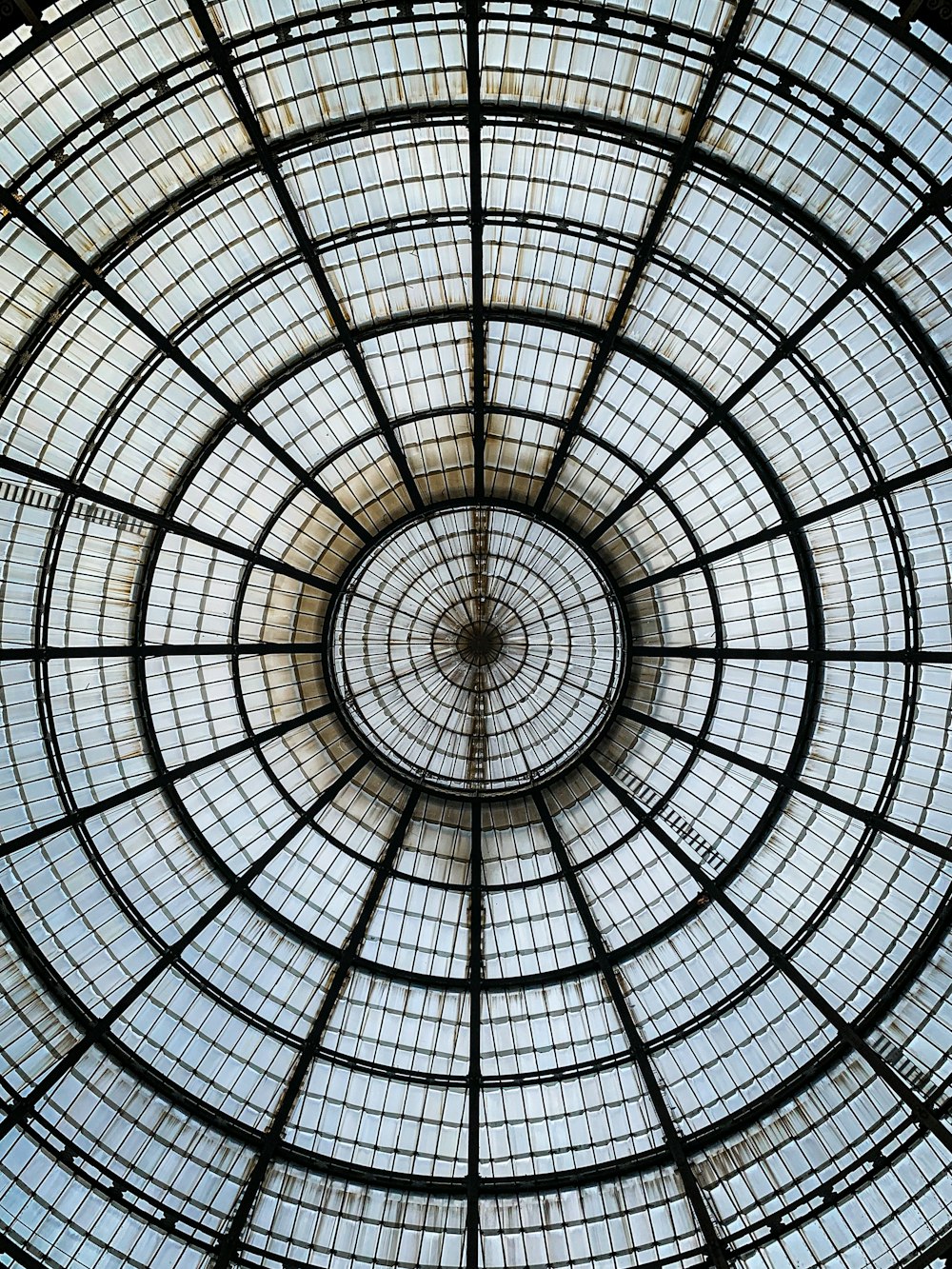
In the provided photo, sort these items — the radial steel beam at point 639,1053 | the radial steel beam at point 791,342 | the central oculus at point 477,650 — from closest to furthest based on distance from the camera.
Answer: the radial steel beam at point 791,342 → the radial steel beam at point 639,1053 → the central oculus at point 477,650

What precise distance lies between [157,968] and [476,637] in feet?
38.1

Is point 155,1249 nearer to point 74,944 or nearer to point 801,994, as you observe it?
point 74,944

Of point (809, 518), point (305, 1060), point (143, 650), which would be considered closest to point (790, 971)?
point (809, 518)

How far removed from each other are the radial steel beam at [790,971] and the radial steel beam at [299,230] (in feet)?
33.0

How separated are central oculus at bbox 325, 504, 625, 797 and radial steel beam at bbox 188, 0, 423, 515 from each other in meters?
1.79

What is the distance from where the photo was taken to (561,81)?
68.6 feet

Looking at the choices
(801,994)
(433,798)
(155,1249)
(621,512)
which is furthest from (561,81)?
(155,1249)

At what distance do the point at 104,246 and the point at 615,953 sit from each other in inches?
843

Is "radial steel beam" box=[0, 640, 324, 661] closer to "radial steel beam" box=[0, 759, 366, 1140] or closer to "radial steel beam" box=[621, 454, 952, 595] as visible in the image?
"radial steel beam" box=[0, 759, 366, 1140]

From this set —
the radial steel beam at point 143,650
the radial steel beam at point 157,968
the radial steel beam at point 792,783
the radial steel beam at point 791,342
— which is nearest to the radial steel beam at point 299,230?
the radial steel beam at point 143,650

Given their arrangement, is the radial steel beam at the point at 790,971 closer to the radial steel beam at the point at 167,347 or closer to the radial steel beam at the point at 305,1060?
the radial steel beam at the point at 305,1060

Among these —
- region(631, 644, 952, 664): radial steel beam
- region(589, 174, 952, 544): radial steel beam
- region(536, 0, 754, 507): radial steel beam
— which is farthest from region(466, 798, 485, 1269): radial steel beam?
region(536, 0, 754, 507): radial steel beam

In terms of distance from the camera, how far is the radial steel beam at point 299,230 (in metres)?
19.0

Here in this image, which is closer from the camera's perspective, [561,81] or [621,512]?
[561,81]
